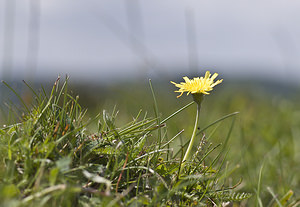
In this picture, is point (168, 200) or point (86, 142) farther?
point (86, 142)

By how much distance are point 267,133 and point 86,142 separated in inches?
104

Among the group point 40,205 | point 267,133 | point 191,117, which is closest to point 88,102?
point 191,117

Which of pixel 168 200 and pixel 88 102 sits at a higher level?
pixel 168 200

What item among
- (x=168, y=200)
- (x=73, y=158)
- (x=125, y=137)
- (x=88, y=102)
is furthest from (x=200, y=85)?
(x=88, y=102)

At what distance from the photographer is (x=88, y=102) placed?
23.3 feet

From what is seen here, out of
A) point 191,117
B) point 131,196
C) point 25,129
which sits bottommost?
point 191,117

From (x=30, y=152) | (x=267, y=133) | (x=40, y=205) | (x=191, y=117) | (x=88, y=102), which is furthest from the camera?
(x=88, y=102)

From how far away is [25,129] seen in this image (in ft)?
4.60

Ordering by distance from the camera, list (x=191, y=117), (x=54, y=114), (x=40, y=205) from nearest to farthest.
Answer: (x=40, y=205), (x=54, y=114), (x=191, y=117)

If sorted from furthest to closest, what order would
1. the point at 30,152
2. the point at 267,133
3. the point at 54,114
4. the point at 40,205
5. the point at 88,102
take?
the point at 88,102, the point at 267,133, the point at 54,114, the point at 30,152, the point at 40,205

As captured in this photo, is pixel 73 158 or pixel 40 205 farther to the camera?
pixel 73 158

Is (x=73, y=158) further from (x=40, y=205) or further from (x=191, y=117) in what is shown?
(x=191, y=117)

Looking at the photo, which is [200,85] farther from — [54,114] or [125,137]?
[54,114]

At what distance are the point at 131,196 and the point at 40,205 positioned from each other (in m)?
0.43
